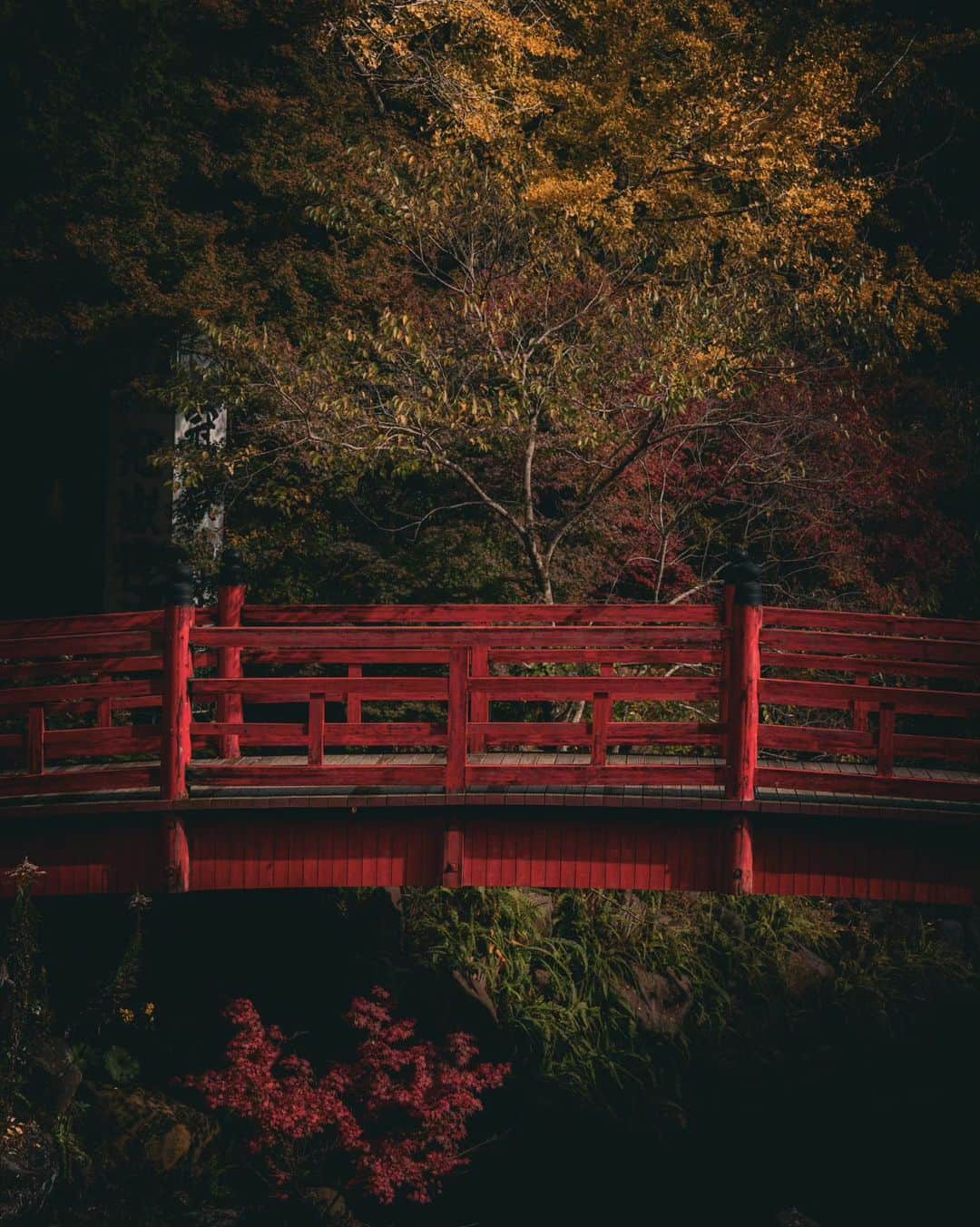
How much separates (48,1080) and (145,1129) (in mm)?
902

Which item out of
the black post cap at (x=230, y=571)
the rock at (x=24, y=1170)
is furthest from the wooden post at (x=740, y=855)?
the rock at (x=24, y=1170)

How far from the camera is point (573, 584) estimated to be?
42.2 feet

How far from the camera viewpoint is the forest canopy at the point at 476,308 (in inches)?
465

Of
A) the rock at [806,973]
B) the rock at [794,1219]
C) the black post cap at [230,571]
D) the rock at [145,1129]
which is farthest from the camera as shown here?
the rock at [806,973]

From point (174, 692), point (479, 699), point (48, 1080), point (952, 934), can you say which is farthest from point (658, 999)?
point (174, 692)

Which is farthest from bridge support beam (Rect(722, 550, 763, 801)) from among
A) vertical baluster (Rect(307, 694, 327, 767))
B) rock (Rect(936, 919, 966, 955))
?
rock (Rect(936, 919, 966, 955))

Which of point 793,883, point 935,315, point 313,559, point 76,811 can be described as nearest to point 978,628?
point 793,883

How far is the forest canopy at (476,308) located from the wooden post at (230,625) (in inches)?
78.2

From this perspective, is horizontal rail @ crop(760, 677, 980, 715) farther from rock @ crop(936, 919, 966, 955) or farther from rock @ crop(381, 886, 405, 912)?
rock @ crop(936, 919, 966, 955)

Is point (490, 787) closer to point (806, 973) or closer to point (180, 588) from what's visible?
point (180, 588)

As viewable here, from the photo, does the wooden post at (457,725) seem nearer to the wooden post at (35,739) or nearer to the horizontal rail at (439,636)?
the horizontal rail at (439,636)

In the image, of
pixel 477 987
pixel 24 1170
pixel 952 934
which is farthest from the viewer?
pixel 952 934

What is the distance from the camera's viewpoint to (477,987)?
10.4m

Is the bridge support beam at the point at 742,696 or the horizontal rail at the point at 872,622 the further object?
the horizontal rail at the point at 872,622
